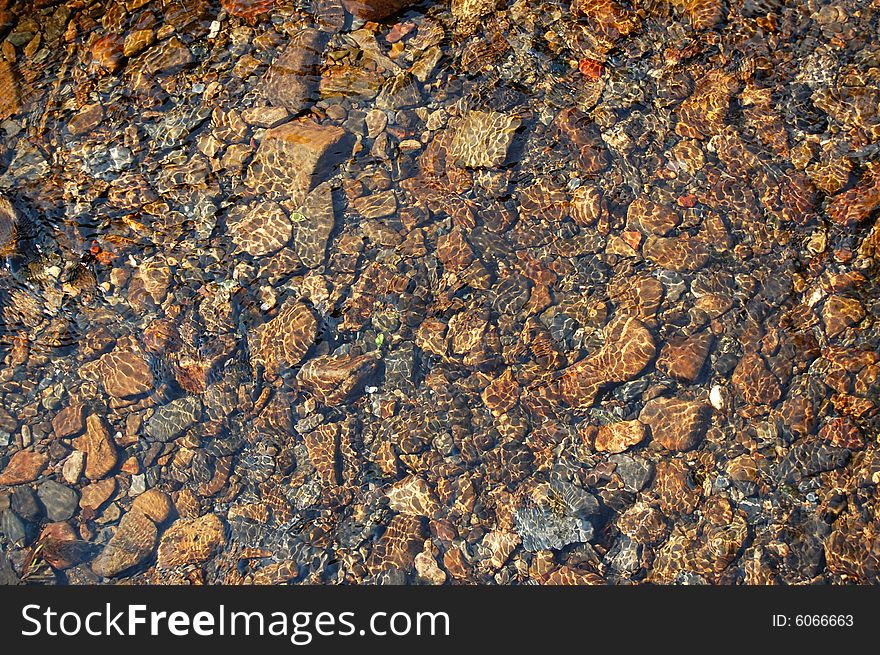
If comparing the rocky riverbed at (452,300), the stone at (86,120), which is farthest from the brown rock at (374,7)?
the stone at (86,120)

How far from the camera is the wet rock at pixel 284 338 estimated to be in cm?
427

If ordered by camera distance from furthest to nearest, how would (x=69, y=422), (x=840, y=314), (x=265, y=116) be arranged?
1. (x=265, y=116)
2. (x=69, y=422)
3. (x=840, y=314)

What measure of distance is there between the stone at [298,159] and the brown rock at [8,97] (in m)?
2.06

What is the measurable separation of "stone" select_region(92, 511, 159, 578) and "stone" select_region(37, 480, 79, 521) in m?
0.38

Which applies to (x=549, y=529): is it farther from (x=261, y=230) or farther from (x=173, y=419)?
(x=261, y=230)

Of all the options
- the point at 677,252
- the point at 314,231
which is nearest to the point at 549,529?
the point at 677,252

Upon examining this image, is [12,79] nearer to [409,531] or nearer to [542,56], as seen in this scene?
[542,56]

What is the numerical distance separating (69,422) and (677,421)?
13.7 ft

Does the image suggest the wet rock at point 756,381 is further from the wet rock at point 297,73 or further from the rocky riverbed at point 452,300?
the wet rock at point 297,73

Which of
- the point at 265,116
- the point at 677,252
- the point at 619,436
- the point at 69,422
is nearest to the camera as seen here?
the point at 619,436

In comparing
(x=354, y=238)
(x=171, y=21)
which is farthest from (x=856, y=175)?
(x=171, y=21)

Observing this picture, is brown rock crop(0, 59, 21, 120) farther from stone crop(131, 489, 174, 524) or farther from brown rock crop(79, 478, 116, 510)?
stone crop(131, 489, 174, 524)

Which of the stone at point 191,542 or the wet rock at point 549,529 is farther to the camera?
the stone at point 191,542

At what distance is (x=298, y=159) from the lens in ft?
14.7
